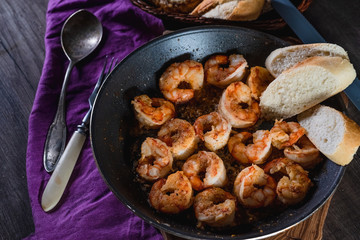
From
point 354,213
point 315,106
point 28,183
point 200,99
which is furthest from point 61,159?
point 354,213

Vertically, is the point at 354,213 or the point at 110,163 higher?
the point at 354,213

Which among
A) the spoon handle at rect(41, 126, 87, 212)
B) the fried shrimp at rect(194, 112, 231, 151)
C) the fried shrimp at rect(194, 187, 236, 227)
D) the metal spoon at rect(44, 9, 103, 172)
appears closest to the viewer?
the fried shrimp at rect(194, 187, 236, 227)

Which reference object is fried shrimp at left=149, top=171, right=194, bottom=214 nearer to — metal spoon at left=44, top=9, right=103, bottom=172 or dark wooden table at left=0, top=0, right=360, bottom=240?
dark wooden table at left=0, top=0, right=360, bottom=240

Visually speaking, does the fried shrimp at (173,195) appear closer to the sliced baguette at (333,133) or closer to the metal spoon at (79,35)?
the sliced baguette at (333,133)

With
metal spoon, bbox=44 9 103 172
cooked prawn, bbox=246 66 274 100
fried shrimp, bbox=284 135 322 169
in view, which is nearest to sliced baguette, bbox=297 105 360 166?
fried shrimp, bbox=284 135 322 169

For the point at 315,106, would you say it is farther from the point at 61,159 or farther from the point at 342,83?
the point at 61,159

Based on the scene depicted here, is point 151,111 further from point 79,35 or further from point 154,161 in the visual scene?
point 79,35
